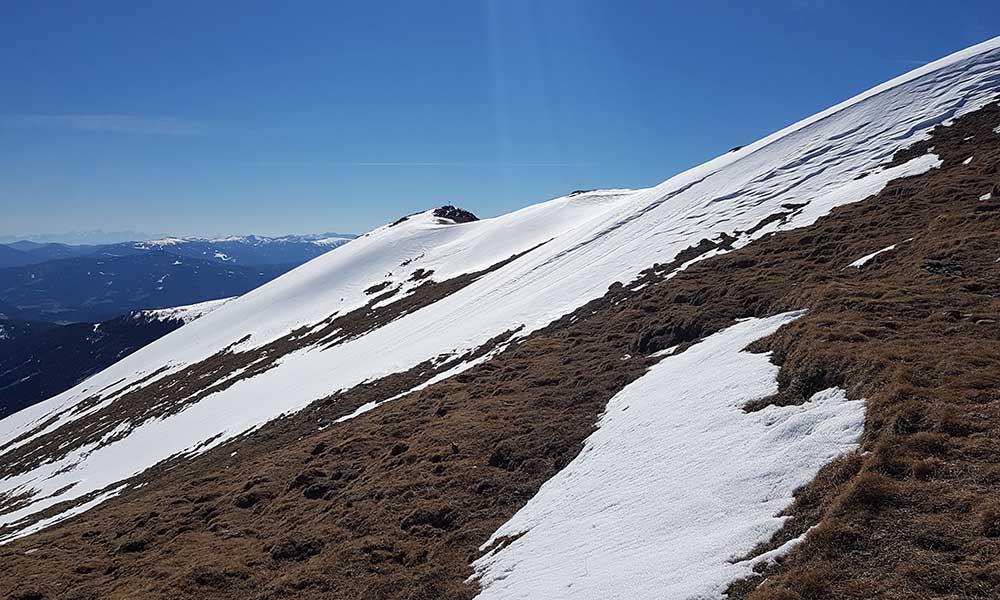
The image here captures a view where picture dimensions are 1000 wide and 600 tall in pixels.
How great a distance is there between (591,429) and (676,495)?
584 cm

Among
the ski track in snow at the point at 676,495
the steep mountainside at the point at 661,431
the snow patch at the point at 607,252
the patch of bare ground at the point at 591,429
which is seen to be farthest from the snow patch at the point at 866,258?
the ski track in snow at the point at 676,495

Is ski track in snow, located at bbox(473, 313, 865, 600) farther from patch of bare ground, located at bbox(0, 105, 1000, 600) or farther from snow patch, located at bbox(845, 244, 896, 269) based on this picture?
snow patch, located at bbox(845, 244, 896, 269)

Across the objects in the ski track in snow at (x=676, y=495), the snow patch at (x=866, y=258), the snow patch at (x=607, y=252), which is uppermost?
the snow patch at (x=607, y=252)

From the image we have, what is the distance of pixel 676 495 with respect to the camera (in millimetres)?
10078

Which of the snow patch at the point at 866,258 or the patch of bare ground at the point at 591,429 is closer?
the patch of bare ground at the point at 591,429

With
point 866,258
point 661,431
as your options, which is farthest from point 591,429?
point 866,258

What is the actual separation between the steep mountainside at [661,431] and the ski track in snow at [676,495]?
0.20 feet

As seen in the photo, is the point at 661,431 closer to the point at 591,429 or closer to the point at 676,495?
the point at 676,495

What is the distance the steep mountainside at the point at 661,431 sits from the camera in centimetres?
781

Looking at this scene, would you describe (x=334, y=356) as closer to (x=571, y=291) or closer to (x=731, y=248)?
(x=571, y=291)

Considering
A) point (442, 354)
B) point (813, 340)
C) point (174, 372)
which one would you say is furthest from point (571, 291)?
point (174, 372)

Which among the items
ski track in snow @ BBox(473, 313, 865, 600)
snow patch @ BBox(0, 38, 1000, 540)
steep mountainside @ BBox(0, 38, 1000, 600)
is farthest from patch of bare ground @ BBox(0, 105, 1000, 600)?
snow patch @ BBox(0, 38, 1000, 540)

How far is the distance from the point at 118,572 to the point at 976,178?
1465 inches

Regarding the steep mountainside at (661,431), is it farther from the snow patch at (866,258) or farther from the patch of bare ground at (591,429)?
the snow patch at (866,258)
